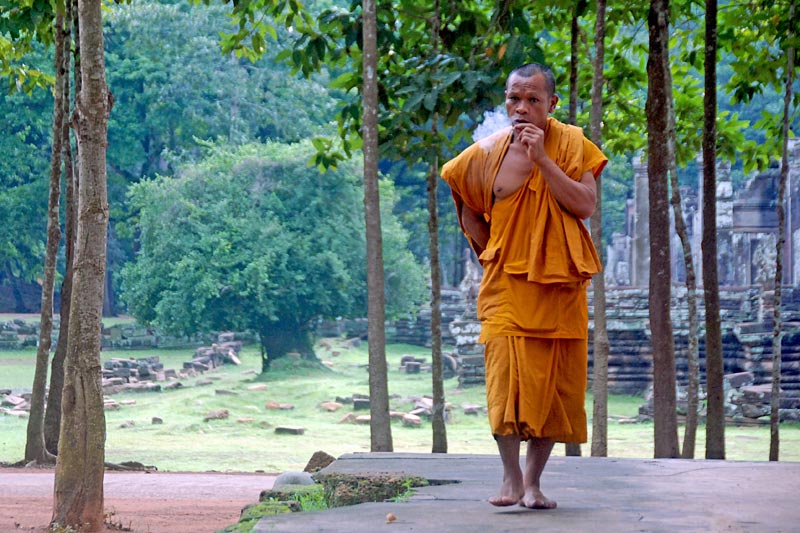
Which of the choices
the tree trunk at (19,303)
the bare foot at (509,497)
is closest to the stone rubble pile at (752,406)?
the bare foot at (509,497)

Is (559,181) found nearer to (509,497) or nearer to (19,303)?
(509,497)

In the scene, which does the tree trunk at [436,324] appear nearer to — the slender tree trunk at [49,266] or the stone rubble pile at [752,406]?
the slender tree trunk at [49,266]

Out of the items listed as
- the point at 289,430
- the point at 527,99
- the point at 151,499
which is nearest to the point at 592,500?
the point at 527,99

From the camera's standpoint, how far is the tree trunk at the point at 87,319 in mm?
6668

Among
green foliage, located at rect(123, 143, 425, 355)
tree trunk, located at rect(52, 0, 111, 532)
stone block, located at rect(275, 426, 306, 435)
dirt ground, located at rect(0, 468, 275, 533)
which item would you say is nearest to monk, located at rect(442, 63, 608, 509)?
tree trunk, located at rect(52, 0, 111, 532)

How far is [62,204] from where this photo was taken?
39844 mm

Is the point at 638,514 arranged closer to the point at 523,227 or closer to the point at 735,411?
the point at 523,227

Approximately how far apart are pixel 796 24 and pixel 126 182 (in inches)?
1299

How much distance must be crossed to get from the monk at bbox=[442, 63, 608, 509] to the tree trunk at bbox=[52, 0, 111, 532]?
3.19 meters

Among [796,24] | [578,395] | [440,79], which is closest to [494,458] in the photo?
[578,395]

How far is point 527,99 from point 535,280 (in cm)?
73

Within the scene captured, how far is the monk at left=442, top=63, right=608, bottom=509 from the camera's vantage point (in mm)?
4285

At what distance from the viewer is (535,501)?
434cm

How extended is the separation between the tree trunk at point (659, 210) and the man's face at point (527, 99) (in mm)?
3972
